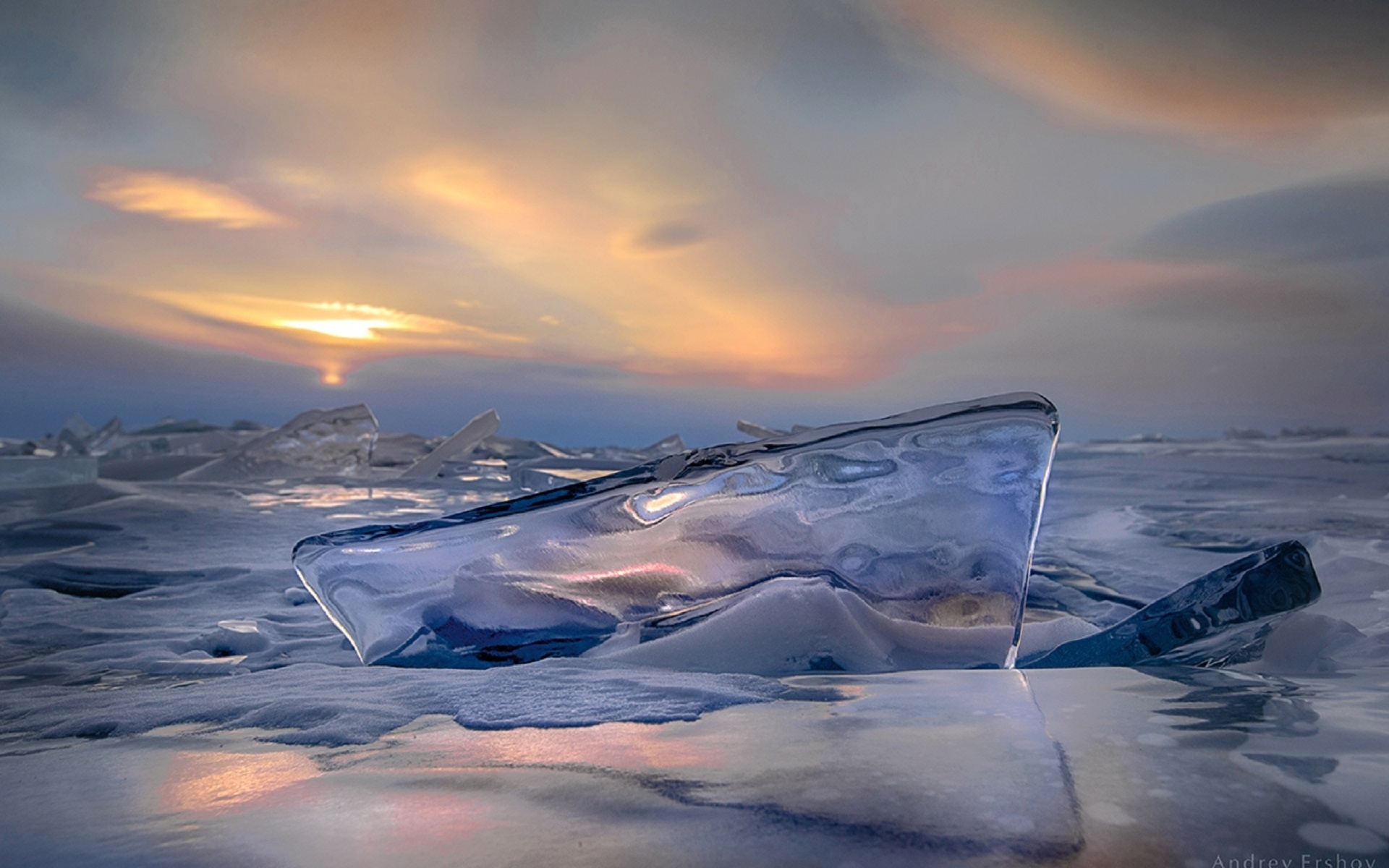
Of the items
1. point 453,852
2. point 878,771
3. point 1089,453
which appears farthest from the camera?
point 1089,453

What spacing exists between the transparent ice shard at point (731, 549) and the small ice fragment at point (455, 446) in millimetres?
5752

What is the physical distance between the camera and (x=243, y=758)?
922mm

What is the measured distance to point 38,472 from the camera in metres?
4.48

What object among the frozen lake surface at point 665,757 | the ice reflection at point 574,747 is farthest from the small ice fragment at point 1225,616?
the ice reflection at point 574,747

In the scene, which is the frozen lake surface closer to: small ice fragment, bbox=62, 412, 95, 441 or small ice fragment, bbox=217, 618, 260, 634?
small ice fragment, bbox=217, 618, 260, 634

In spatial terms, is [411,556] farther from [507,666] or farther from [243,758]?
[243,758]

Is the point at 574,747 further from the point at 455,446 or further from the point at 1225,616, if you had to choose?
the point at 455,446

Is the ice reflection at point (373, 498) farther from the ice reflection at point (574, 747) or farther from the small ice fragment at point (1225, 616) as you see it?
the small ice fragment at point (1225, 616)

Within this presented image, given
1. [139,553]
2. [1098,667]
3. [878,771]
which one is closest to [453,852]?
[878,771]

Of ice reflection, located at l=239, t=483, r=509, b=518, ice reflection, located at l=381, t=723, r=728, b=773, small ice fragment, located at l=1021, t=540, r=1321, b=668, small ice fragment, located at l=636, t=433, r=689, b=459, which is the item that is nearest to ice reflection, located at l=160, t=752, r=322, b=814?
ice reflection, located at l=381, t=723, r=728, b=773

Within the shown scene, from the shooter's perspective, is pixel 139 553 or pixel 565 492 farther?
pixel 139 553

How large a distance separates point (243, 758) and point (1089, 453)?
9.96 m

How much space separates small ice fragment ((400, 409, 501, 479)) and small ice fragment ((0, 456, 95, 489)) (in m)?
2.67

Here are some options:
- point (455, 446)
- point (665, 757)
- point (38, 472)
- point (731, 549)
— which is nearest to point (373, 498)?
point (38, 472)
